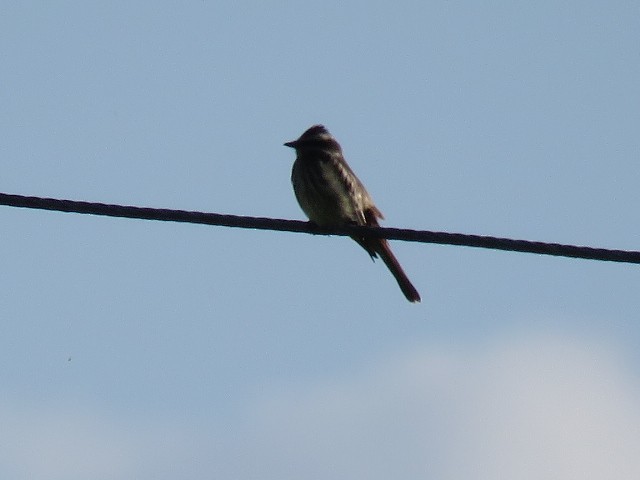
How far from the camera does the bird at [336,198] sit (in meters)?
9.04

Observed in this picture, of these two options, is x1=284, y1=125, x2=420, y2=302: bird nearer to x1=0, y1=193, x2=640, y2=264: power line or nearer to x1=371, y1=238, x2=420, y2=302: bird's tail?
x1=371, y1=238, x2=420, y2=302: bird's tail

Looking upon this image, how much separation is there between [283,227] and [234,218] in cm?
30

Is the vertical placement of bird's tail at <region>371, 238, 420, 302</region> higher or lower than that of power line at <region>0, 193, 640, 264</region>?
lower

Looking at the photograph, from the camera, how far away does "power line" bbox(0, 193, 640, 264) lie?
5.85m

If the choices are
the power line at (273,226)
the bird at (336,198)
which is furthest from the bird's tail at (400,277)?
the power line at (273,226)

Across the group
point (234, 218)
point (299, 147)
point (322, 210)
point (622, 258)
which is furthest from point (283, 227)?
point (299, 147)

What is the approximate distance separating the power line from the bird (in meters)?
2.61

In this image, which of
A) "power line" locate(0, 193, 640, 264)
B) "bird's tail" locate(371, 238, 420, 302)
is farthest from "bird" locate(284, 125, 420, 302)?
"power line" locate(0, 193, 640, 264)

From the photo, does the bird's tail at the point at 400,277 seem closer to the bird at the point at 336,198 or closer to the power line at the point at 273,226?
the bird at the point at 336,198

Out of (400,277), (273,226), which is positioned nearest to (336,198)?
(400,277)

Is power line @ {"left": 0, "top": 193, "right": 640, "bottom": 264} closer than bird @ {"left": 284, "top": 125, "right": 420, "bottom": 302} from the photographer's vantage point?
Yes

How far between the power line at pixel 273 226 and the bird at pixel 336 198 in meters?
2.61

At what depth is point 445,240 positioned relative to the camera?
6039 mm

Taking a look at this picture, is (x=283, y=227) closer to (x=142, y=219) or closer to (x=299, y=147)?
(x=142, y=219)
